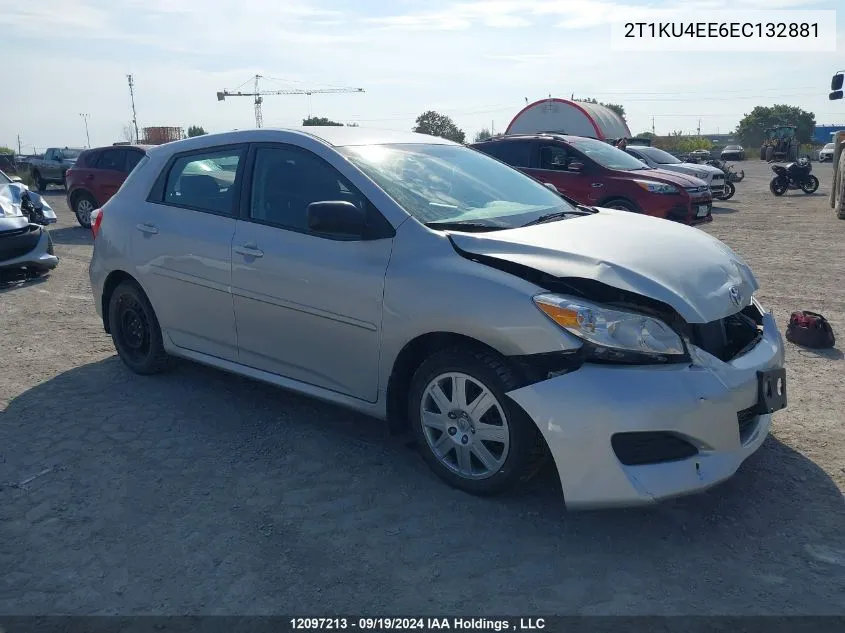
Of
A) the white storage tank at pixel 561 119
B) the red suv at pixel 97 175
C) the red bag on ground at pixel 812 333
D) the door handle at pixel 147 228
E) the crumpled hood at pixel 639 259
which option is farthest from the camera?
the white storage tank at pixel 561 119

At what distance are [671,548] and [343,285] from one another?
6.35ft

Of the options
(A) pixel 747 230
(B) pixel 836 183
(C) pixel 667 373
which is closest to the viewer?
(C) pixel 667 373

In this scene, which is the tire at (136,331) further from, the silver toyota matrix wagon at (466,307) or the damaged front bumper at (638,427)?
the damaged front bumper at (638,427)

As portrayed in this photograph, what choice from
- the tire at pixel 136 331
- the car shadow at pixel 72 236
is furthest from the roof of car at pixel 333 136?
the car shadow at pixel 72 236

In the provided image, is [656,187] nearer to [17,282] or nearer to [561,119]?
[17,282]

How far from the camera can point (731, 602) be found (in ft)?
8.91

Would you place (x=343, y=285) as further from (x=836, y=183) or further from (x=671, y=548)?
(x=836, y=183)

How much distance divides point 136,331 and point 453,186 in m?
2.65

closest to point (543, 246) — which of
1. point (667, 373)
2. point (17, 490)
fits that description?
point (667, 373)

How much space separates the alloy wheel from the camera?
3.33 m

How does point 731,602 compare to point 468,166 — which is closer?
point 731,602

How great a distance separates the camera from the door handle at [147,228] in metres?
4.93

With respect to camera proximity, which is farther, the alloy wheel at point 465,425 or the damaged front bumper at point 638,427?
the alloy wheel at point 465,425

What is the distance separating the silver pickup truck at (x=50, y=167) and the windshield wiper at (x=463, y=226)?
28836 mm
